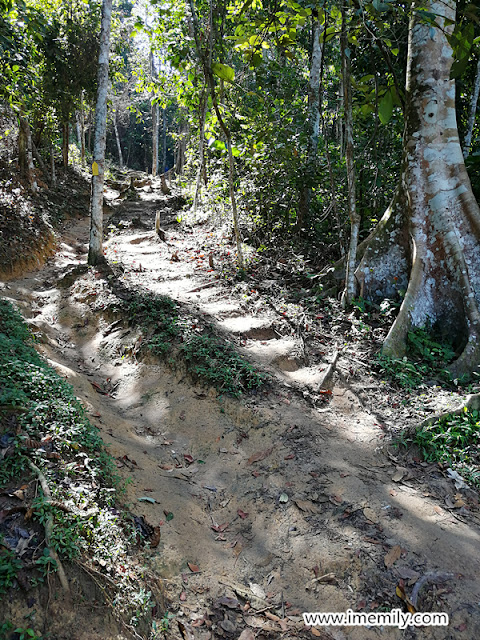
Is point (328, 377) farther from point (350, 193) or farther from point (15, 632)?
point (15, 632)

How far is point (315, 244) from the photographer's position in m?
8.84

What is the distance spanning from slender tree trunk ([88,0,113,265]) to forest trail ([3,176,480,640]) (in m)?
2.45

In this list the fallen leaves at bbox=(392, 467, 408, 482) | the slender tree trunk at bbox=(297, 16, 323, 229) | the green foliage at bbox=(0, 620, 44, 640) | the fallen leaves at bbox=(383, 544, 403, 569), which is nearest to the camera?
the green foliage at bbox=(0, 620, 44, 640)

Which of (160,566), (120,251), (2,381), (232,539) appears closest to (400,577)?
(232,539)

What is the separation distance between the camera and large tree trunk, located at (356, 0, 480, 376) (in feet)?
18.3

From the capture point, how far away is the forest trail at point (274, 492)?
9.62 ft

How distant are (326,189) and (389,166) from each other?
1.43 meters

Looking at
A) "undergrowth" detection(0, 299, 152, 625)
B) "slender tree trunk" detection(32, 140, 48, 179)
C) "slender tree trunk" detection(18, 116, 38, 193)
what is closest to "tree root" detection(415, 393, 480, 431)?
"undergrowth" detection(0, 299, 152, 625)

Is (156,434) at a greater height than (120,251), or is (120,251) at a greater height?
(120,251)

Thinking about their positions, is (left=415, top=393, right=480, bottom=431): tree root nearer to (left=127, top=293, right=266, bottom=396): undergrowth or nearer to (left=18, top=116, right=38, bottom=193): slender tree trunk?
(left=127, top=293, right=266, bottom=396): undergrowth

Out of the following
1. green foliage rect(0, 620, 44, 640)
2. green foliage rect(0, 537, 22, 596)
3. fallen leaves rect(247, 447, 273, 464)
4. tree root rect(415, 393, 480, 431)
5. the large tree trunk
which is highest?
the large tree trunk

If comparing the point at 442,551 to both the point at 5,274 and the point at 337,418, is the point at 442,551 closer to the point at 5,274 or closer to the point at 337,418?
the point at 337,418

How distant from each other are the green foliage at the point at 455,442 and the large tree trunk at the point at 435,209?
1.27m

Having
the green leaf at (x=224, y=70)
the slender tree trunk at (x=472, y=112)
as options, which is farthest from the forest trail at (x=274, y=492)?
the slender tree trunk at (x=472, y=112)
